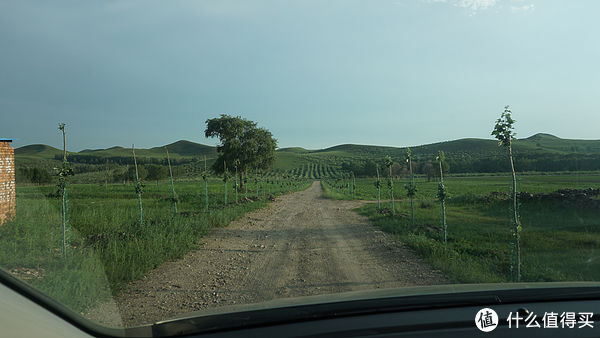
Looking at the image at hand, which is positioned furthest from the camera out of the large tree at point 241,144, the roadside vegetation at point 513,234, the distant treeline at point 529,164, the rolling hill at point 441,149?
the large tree at point 241,144

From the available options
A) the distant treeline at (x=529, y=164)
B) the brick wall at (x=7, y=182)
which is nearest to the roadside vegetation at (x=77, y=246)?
the brick wall at (x=7, y=182)

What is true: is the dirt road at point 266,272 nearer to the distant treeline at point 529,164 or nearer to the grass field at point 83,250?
the grass field at point 83,250

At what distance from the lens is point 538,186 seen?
2373 centimetres

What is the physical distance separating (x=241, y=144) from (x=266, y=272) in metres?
28.0

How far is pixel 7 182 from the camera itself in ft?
32.9

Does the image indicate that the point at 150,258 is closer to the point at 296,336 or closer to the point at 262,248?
the point at 262,248

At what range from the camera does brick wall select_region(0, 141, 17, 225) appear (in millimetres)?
9396

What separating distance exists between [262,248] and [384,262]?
312 cm

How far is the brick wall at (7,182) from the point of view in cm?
940

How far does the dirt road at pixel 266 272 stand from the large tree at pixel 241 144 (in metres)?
22.8

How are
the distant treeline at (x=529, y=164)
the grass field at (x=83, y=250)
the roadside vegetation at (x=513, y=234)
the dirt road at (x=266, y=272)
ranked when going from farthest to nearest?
the distant treeline at (x=529, y=164), the roadside vegetation at (x=513, y=234), the dirt road at (x=266, y=272), the grass field at (x=83, y=250)

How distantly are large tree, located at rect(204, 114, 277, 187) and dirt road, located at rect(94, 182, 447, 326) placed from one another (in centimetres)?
2281

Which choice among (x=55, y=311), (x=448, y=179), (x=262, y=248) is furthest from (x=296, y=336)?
(x=448, y=179)

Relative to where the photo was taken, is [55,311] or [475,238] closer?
[55,311]
